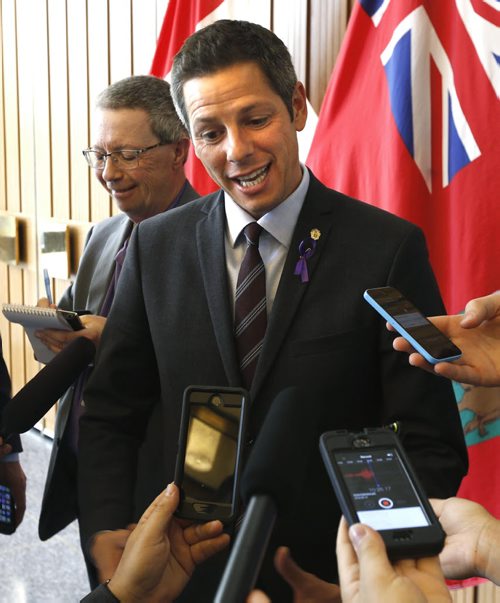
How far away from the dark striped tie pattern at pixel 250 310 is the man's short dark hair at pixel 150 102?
0.78 metres

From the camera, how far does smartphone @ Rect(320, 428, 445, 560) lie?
0.76 metres

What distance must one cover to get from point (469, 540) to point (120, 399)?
0.72 m

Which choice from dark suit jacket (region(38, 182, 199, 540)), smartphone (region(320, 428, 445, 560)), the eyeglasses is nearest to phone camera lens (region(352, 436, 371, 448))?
smartphone (region(320, 428, 445, 560))

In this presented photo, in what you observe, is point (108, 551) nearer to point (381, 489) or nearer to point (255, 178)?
point (381, 489)

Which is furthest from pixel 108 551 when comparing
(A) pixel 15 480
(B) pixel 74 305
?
(B) pixel 74 305

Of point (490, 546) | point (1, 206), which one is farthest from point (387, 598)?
point (1, 206)

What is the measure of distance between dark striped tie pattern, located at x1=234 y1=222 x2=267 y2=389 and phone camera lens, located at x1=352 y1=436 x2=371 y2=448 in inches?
17.9

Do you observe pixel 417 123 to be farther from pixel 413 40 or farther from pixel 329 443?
pixel 329 443

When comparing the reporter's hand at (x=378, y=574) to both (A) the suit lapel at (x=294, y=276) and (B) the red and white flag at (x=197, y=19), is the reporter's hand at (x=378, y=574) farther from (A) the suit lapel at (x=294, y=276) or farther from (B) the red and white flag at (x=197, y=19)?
(B) the red and white flag at (x=197, y=19)

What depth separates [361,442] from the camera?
0.89m

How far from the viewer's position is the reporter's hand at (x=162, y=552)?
90cm

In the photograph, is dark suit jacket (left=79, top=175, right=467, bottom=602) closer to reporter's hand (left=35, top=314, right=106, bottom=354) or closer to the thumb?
reporter's hand (left=35, top=314, right=106, bottom=354)

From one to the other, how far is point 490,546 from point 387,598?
491mm

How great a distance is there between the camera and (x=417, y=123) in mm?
2088
